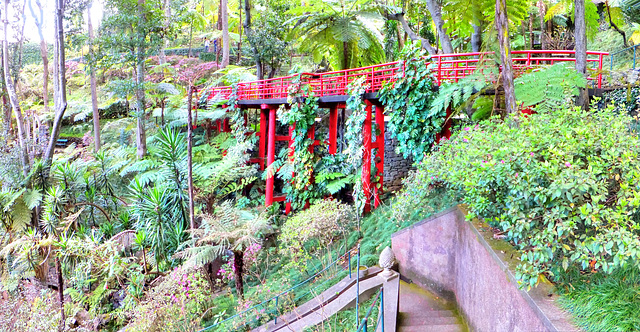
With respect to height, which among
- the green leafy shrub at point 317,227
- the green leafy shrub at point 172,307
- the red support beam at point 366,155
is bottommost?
the green leafy shrub at point 172,307

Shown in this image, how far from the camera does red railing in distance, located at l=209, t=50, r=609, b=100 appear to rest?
8.20 meters

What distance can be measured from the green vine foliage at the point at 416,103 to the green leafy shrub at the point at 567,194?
14.7 feet

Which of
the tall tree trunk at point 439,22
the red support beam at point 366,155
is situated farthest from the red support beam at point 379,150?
the tall tree trunk at point 439,22

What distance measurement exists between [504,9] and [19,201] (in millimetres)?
13321

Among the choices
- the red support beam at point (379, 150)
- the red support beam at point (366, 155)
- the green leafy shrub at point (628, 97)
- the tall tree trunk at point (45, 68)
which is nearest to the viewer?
the green leafy shrub at point (628, 97)

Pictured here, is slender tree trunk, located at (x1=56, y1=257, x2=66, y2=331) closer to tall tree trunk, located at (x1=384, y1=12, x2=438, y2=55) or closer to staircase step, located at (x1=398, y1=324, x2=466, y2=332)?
staircase step, located at (x1=398, y1=324, x2=466, y2=332)

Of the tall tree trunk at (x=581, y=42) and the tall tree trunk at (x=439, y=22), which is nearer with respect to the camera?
the tall tree trunk at (x=581, y=42)

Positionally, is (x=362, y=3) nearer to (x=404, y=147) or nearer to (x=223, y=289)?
(x=404, y=147)

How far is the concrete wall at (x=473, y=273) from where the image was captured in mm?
3967

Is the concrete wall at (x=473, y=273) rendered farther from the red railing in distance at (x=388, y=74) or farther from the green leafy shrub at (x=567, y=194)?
the red railing in distance at (x=388, y=74)

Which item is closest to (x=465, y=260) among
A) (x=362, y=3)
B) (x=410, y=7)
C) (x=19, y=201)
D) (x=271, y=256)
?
(x=271, y=256)

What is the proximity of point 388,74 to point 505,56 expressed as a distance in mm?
4059

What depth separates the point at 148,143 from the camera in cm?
1773

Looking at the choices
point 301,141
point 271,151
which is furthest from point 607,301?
point 271,151
